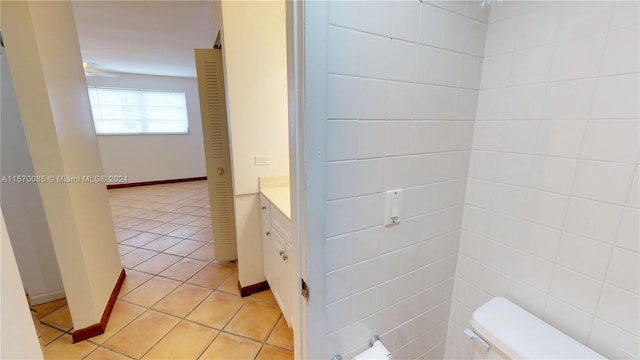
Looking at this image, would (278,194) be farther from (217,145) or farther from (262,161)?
(217,145)

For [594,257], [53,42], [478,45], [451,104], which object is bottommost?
[594,257]

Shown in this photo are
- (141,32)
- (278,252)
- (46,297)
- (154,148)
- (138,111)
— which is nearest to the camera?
(278,252)

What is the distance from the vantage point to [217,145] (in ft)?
7.63

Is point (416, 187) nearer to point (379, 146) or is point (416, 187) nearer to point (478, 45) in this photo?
point (379, 146)

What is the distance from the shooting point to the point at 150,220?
376 centimetres

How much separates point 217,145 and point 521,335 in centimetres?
234

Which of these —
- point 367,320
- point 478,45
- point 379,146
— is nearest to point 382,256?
point 367,320

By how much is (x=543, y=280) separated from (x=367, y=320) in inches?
25.4

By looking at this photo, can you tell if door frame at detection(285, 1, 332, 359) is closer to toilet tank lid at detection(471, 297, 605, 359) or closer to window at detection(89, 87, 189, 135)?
toilet tank lid at detection(471, 297, 605, 359)

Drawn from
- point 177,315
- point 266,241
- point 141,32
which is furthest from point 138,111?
point 266,241

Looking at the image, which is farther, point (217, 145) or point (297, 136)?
point (217, 145)

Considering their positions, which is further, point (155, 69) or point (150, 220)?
point (155, 69)

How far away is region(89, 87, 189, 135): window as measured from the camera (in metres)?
5.16

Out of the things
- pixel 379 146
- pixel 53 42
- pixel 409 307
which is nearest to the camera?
pixel 379 146
